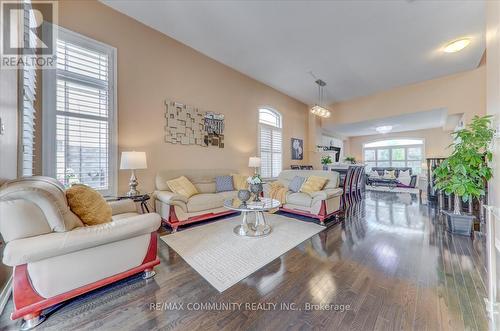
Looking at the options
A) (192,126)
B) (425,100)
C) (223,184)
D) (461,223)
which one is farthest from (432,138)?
(192,126)

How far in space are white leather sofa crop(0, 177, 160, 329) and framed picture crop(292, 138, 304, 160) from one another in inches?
238

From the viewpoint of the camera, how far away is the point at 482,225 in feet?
9.92

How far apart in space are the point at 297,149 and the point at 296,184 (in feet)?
10.3

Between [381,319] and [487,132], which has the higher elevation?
[487,132]

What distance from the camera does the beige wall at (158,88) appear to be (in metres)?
3.07

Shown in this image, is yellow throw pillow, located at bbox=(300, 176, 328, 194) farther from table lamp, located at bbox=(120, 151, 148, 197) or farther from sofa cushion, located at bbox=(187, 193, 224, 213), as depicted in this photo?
table lamp, located at bbox=(120, 151, 148, 197)

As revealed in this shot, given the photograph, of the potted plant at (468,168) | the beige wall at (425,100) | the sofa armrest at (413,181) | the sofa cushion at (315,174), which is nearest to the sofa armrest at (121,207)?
the sofa cushion at (315,174)

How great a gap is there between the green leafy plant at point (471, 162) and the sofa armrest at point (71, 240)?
4.11 meters

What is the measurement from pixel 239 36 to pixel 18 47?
3039 millimetres

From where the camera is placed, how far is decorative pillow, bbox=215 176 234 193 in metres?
4.25

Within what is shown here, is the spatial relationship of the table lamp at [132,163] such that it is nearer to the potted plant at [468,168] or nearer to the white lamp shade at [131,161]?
the white lamp shade at [131,161]

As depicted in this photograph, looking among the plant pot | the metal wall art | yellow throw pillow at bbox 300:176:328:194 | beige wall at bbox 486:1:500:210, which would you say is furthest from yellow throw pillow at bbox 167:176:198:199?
the plant pot

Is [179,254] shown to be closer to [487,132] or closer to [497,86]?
[497,86]

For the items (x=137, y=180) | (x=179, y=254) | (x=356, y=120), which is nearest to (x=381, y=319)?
(x=179, y=254)
